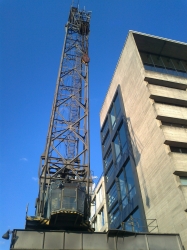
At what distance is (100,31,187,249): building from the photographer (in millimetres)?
20688

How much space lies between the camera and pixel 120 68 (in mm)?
36156

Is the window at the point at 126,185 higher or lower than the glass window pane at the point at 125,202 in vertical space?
higher

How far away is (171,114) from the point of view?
25.2m

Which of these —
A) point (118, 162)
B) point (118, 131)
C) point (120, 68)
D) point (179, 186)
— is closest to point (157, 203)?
point (179, 186)

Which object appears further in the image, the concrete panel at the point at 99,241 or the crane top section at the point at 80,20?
the crane top section at the point at 80,20

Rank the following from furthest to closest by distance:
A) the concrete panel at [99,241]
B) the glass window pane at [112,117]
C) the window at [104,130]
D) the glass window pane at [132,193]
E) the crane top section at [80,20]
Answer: the window at [104,130] < the glass window pane at [112,117] < the crane top section at [80,20] < the glass window pane at [132,193] < the concrete panel at [99,241]

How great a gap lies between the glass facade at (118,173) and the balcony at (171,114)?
6.77 meters

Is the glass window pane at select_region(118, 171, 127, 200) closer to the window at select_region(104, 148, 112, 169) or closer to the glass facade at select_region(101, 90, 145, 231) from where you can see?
the glass facade at select_region(101, 90, 145, 231)

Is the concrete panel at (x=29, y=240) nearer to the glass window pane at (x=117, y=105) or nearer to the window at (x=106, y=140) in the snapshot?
the glass window pane at (x=117, y=105)

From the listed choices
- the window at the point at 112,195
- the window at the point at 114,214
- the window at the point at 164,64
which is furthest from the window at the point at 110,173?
the window at the point at 164,64

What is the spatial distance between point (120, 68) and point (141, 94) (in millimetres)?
9427

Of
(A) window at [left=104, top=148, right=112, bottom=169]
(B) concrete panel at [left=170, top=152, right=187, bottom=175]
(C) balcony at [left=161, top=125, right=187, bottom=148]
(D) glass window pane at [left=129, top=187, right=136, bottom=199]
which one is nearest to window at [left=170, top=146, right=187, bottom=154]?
(C) balcony at [left=161, top=125, right=187, bottom=148]

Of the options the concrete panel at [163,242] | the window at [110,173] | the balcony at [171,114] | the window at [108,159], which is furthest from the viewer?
the window at [108,159]

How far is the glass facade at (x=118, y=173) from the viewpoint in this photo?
87.7 ft
